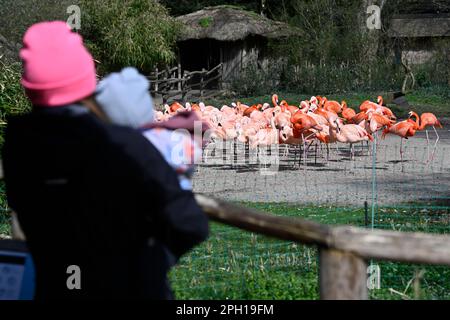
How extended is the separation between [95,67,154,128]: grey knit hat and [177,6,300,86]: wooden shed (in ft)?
77.6

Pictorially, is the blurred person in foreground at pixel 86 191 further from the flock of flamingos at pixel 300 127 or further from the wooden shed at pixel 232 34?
the wooden shed at pixel 232 34

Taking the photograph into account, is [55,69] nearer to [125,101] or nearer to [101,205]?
[125,101]

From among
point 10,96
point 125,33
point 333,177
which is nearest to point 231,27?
point 125,33

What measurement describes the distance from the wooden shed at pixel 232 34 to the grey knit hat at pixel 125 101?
23.6m

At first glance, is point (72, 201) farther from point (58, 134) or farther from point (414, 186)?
point (414, 186)

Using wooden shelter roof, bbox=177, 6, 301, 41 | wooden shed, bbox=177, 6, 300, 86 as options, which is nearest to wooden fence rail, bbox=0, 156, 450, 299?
wooden shed, bbox=177, 6, 300, 86

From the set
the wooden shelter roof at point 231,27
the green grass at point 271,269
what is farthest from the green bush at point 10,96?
the wooden shelter roof at point 231,27

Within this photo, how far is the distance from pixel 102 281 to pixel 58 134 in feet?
1.36

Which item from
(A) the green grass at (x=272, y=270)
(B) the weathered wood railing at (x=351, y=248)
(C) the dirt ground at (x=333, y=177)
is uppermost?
(B) the weathered wood railing at (x=351, y=248)

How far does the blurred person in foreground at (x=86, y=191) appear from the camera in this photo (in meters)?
2.13

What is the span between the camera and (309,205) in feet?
26.8

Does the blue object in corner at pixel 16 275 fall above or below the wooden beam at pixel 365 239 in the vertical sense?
below

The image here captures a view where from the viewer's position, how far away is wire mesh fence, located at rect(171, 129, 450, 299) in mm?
4441

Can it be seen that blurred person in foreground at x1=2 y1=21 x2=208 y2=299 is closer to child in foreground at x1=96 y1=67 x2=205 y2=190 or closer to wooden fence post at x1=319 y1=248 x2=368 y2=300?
child in foreground at x1=96 y1=67 x2=205 y2=190
